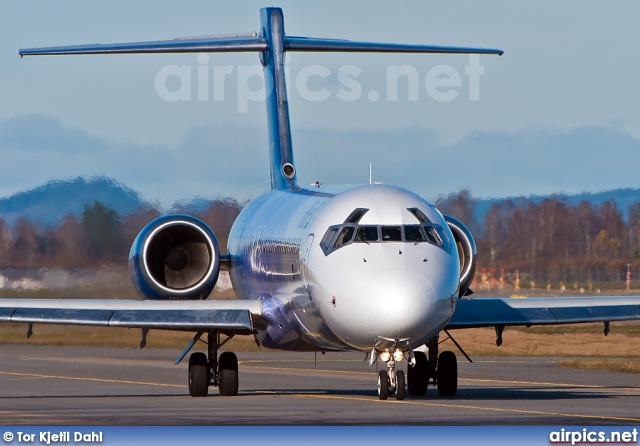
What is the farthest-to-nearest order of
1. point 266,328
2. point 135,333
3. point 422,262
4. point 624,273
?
point 624,273, point 135,333, point 266,328, point 422,262

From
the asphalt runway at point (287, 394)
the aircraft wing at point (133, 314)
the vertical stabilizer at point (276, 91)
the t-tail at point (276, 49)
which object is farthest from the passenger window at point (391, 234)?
the vertical stabilizer at point (276, 91)

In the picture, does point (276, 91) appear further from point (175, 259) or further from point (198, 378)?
point (198, 378)

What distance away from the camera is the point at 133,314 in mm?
23734

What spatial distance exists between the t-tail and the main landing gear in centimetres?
494

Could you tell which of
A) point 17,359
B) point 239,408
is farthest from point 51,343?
point 239,408

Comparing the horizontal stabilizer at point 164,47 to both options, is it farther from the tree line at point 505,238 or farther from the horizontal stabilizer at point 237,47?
the tree line at point 505,238

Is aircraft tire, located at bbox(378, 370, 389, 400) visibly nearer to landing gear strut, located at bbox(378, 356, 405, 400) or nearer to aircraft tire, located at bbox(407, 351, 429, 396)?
landing gear strut, located at bbox(378, 356, 405, 400)

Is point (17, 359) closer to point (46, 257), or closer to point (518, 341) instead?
point (46, 257)

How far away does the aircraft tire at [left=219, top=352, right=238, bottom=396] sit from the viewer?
966 inches

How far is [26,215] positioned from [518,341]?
14260 millimetres

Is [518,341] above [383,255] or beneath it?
beneath

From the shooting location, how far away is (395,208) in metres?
21.0

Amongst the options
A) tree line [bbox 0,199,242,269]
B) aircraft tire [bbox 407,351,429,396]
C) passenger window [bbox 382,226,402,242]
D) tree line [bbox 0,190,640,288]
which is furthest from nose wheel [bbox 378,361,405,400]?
tree line [bbox 0,199,242,269]

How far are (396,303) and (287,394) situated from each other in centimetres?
579
